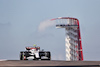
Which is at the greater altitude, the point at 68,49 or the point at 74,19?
the point at 74,19

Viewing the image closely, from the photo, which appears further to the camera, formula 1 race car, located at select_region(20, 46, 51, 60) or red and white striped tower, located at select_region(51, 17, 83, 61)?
red and white striped tower, located at select_region(51, 17, 83, 61)

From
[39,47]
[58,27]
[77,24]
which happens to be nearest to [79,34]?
[77,24]

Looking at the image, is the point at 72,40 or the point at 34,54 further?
the point at 72,40

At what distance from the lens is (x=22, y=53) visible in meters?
43.4

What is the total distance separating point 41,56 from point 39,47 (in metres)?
4.67

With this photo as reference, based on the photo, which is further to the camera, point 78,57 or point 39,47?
point 78,57

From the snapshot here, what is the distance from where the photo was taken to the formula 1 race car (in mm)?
42072

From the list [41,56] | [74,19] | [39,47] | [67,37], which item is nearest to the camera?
[41,56]

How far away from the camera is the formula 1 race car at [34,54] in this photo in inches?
1656

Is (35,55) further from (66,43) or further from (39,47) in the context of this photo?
(66,43)

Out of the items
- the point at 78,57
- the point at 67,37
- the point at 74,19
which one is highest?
the point at 74,19

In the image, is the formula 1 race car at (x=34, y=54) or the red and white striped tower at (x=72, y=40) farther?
the red and white striped tower at (x=72, y=40)

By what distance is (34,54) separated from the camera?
146ft

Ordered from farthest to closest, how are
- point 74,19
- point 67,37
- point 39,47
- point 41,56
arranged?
point 74,19, point 67,37, point 39,47, point 41,56
